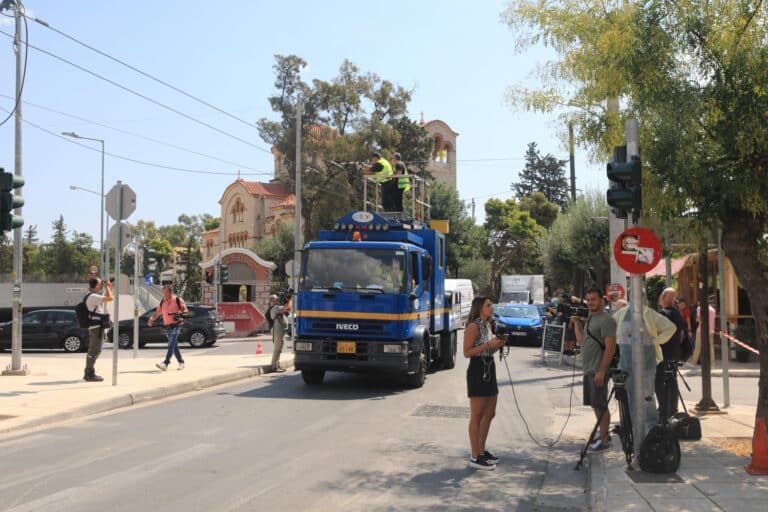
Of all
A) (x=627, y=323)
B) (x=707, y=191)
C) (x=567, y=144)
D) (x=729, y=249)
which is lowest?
(x=627, y=323)

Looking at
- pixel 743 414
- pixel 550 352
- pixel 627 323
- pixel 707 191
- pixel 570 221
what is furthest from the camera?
pixel 570 221

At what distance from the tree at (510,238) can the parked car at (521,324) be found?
34744 millimetres

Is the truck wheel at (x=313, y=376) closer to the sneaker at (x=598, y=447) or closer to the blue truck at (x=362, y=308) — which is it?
the blue truck at (x=362, y=308)

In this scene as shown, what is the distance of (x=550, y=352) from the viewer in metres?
20.7

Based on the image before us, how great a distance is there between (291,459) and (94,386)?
6.65 metres

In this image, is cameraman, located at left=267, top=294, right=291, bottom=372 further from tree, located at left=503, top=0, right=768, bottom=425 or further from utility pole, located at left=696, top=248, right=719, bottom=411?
tree, located at left=503, top=0, right=768, bottom=425

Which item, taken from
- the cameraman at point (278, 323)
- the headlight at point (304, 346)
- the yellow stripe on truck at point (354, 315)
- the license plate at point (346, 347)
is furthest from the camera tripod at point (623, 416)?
the cameraman at point (278, 323)

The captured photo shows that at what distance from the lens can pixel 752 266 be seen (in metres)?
8.09

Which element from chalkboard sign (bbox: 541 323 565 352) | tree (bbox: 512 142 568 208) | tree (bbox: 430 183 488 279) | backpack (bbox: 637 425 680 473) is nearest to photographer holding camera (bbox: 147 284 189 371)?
chalkboard sign (bbox: 541 323 565 352)

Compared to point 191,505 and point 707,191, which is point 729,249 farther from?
point 191,505

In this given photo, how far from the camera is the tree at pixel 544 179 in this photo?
97500 millimetres

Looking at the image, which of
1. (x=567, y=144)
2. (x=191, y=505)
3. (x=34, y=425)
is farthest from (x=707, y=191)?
(x=34, y=425)

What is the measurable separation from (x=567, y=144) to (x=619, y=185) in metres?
2.67

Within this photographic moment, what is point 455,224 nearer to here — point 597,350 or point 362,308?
point 362,308
